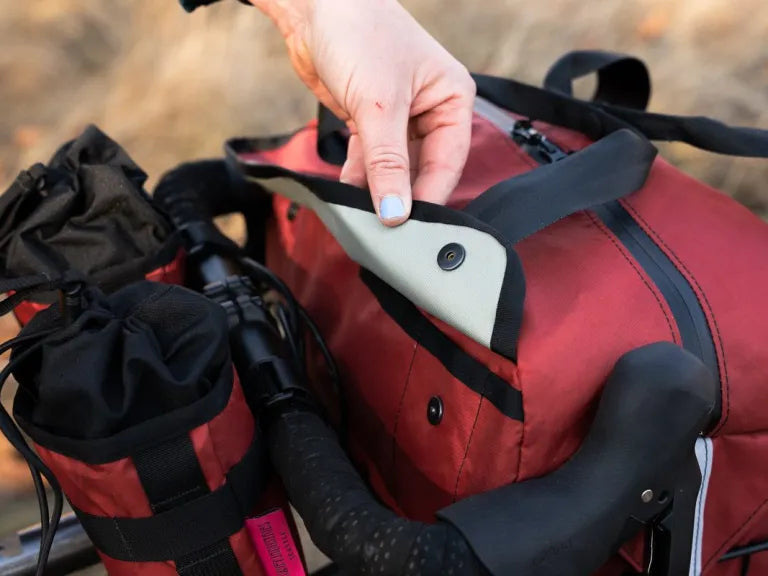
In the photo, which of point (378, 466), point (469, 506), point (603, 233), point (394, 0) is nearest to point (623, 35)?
point (394, 0)

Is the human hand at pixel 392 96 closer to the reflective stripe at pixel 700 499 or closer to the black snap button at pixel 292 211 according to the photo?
the black snap button at pixel 292 211

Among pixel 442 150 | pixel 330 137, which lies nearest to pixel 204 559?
pixel 442 150

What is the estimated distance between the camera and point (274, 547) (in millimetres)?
609

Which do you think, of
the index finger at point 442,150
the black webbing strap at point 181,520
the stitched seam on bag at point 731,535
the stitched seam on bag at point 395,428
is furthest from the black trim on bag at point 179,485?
the stitched seam on bag at point 731,535

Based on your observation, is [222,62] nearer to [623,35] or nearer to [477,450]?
[623,35]

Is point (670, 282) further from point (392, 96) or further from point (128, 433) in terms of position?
point (128, 433)

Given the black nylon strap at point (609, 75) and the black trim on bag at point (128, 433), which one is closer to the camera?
the black trim on bag at point (128, 433)

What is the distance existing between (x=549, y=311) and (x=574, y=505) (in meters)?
0.14

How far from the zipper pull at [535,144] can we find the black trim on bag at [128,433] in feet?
1.28

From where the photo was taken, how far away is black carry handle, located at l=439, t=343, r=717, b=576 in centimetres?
51

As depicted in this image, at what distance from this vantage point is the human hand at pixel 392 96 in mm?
641

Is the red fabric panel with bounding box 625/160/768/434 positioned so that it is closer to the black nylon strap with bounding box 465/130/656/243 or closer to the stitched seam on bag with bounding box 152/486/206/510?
the black nylon strap with bounding box 465/130/656/243

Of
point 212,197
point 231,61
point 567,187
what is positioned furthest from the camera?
point 231,61

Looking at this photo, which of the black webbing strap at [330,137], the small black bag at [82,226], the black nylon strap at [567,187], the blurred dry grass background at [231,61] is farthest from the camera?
the blurred dry grass background at [231,61]
